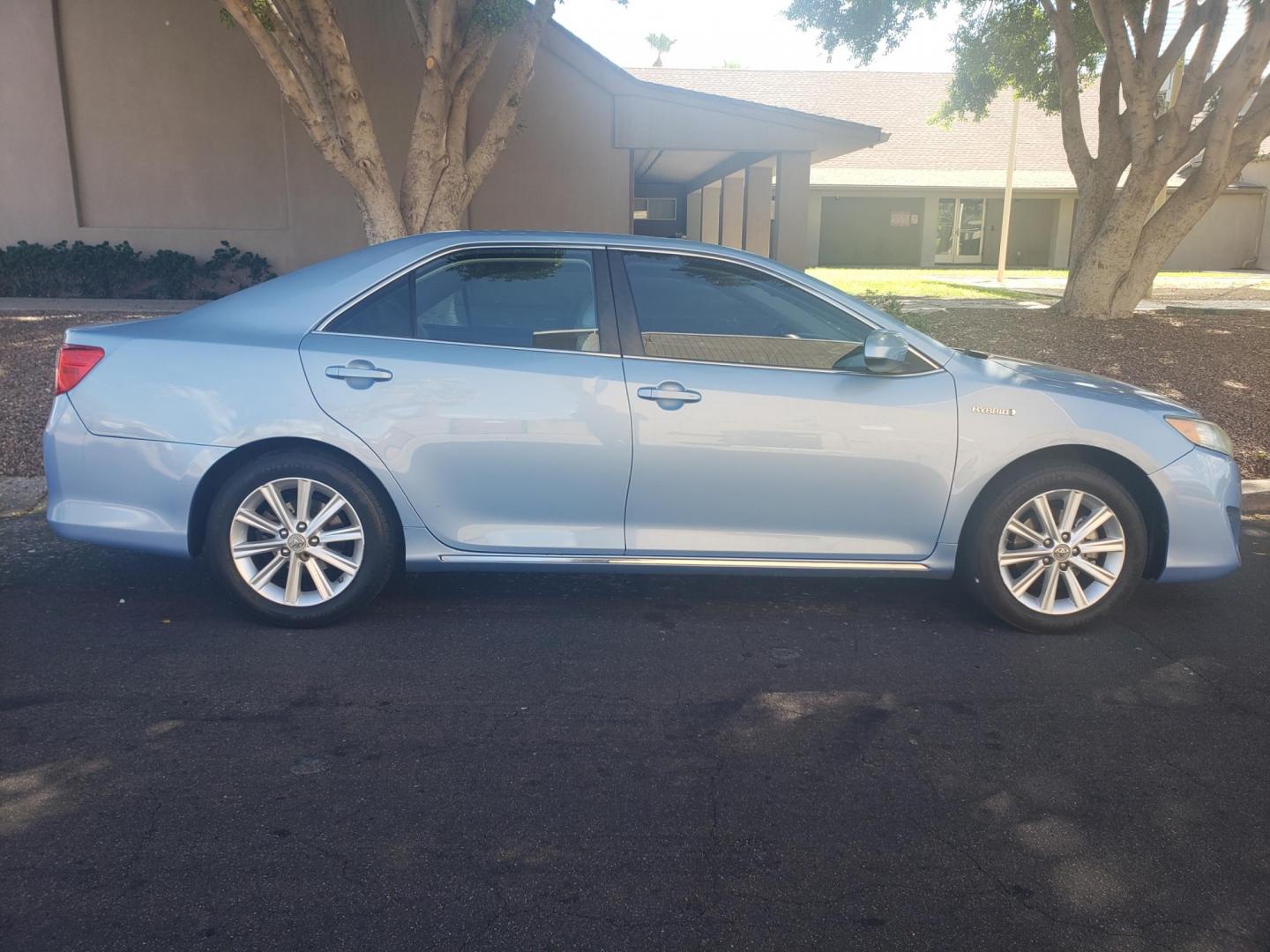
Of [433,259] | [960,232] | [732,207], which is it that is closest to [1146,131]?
[433,259]

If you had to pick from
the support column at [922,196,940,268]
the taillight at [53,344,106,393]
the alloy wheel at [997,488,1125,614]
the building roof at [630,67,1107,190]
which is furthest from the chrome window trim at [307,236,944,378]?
the support column at [922,196,940,268]

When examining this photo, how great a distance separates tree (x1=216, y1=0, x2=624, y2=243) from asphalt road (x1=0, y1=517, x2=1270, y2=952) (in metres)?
5.87

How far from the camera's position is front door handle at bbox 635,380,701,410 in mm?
4633

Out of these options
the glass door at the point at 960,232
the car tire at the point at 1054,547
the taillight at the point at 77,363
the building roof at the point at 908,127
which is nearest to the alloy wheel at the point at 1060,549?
the car tire at the point at 1054,547

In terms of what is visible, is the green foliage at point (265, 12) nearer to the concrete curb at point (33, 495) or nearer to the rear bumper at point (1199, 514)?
the concrete curb at point (33, 495)

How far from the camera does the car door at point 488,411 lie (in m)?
4.62

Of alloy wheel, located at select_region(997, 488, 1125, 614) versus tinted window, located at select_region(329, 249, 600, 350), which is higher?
tinted window, located at select_region(329, 249, 600, 350)

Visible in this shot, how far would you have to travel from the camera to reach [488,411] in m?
4.63

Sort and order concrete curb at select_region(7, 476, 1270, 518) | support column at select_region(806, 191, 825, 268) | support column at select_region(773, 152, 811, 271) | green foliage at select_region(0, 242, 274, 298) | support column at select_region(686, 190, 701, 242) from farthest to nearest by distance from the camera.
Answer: support column at select_region(806, 191, 825, 268) → support column at select_region(686, 190, 701, 242) → support column at select_region(773, 152, 811, 271) → green foliage at select_region(0, 242, 274, 298) → concrete curb at select_region(7, 476, 1270, 518)

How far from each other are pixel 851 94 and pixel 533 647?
123 ft

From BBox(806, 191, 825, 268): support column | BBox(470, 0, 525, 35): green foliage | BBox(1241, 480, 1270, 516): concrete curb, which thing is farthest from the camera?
BBox(806, 191, 825, 268): support column

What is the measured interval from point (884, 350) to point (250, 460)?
2794 millimetres

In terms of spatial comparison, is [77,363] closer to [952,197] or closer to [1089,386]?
[1089,386]

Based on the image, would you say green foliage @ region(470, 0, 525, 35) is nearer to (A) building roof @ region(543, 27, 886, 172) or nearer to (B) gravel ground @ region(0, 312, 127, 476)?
(B) gravel ground @ region(0, 312, 127, 476)
